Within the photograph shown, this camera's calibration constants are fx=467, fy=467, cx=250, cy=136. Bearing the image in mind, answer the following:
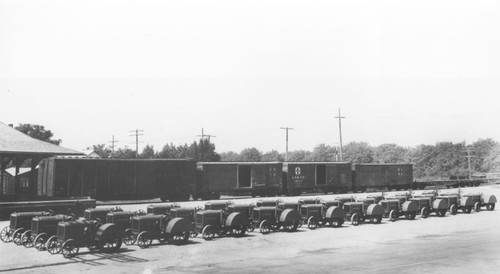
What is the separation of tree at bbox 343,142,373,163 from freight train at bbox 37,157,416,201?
8493cm

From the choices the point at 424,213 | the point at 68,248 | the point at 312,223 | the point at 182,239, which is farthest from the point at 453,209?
the point at 68,248

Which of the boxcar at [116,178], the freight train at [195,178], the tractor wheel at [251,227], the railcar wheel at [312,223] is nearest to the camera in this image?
the tractor wheel at [251,227]

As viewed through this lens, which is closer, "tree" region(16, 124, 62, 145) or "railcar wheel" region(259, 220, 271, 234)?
"railcar wheel" region(259, 220, 271, 234)

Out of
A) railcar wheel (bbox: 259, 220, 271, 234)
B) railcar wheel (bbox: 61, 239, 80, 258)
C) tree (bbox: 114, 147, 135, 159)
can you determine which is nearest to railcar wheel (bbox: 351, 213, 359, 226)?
railcar wheel (bbox: 259, 220, 271, 234)

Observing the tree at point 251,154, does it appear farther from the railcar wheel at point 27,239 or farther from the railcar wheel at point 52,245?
the railcar wheel at point 52,245

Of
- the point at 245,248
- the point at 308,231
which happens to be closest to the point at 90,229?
the point at 245,248

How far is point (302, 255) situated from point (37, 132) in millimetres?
91334

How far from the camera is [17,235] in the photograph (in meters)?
18.0

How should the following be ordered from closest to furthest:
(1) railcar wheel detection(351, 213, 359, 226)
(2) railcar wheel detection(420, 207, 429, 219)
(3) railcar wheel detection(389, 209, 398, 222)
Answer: (1) railcar wheel detection(351, 213, 359, 226)
(3) railcar wheel detection(389, 209, 398, 222)
(2) railcar wheel detection(420, 207, 429, 219)

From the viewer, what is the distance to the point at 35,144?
95.0 feet

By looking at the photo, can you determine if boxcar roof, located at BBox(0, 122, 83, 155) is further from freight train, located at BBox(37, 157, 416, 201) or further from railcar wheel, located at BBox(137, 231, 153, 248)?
railcar wheel, located at BBox(137, 231, 153, 248)

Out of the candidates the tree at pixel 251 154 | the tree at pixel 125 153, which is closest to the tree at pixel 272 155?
the tree at pixel 251 154

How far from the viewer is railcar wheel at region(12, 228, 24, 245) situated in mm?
17672

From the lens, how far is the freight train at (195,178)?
34375mm
